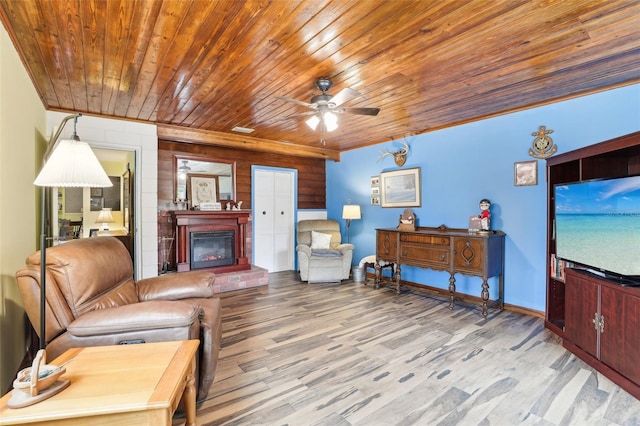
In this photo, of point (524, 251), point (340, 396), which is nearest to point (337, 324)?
point (340, 396)

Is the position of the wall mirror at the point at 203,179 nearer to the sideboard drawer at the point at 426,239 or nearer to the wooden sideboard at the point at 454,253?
the wooden sideboard at the point at 454,253

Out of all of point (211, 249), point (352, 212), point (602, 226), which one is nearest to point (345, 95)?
point (602, 226)

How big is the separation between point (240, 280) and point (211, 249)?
0.71 metres

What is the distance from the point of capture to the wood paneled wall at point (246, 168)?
15.2 ft

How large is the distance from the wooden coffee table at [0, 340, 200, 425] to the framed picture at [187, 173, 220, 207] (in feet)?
12.0

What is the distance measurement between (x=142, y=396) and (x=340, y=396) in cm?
132

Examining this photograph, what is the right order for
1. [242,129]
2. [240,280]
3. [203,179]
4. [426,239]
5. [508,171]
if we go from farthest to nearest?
[203,179] → [240,280] → [242,129] → [426,239] → [508,171]

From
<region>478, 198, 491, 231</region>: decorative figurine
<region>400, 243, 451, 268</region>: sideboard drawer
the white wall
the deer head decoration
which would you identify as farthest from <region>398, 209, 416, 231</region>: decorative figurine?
the white wall

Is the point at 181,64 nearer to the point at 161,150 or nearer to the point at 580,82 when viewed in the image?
the point at 161,150

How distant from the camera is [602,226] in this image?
7.64ft

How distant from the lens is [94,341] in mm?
1551

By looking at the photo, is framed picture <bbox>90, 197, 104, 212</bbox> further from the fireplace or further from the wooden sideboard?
the wooden sideboard

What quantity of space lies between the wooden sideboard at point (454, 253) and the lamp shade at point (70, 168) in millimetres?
3552

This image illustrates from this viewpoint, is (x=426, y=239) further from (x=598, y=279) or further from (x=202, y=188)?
(x=202, y=188)
